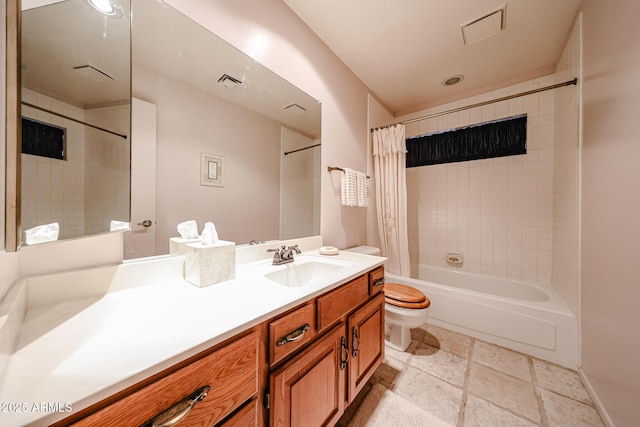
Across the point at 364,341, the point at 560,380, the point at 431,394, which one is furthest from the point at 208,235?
the point at 560,380

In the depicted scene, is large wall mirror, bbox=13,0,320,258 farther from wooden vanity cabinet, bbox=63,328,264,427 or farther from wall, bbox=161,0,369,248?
wooden vanity cabinet, bbox=63,328,264,427

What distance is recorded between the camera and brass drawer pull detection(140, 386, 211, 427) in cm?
41

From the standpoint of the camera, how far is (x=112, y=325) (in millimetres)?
526

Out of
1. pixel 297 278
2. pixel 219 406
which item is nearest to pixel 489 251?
pixel 297 278

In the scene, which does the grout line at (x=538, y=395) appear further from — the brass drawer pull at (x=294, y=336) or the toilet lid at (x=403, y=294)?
the brass drawer pull at (x=294, y=336)

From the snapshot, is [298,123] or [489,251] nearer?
[298,123]

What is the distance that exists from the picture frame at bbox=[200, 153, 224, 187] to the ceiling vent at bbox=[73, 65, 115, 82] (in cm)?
38

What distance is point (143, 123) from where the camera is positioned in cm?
85

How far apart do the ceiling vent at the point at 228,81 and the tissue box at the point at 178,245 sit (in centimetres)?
79

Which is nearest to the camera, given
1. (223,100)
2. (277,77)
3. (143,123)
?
(143,123)

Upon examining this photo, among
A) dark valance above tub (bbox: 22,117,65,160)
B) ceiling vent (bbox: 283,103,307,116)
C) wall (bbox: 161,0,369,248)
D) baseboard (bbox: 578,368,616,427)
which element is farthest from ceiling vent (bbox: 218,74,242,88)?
baseboard (bbox: 578,368,616,427)

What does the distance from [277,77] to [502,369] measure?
2408 millimetres

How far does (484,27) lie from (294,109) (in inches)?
59.6

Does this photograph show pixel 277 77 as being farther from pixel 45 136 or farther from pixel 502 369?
pixel 502 369
